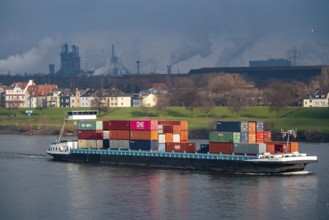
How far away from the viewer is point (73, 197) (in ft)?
140

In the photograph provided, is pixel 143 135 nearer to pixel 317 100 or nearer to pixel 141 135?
pixel 141 135

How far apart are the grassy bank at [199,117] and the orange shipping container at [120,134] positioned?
28.2 meters

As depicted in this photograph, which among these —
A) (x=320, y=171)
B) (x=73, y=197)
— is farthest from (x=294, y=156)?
(x=73, y=197)

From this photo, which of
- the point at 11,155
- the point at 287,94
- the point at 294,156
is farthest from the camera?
the point at 287,94

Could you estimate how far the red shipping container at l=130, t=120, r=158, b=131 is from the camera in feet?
184

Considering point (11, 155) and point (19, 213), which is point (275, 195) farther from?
point (11, 155)

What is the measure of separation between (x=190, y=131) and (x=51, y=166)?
32.0m

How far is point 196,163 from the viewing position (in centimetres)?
5381

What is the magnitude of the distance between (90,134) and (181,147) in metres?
8.63

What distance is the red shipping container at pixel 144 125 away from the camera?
2207 inches

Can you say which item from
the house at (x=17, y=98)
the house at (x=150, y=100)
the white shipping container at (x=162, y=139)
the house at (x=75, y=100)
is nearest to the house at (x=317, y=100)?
the house at (x=150, y=100)

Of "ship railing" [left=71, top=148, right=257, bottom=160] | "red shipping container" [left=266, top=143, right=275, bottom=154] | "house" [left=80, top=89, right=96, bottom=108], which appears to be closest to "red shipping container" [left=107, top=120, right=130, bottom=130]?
"ship railing" [left=71, top=148, right=257, bottom=160]

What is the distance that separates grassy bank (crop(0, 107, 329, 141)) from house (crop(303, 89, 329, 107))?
27.2 feet

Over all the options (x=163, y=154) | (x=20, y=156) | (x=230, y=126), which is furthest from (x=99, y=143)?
(x=230, y=126)
